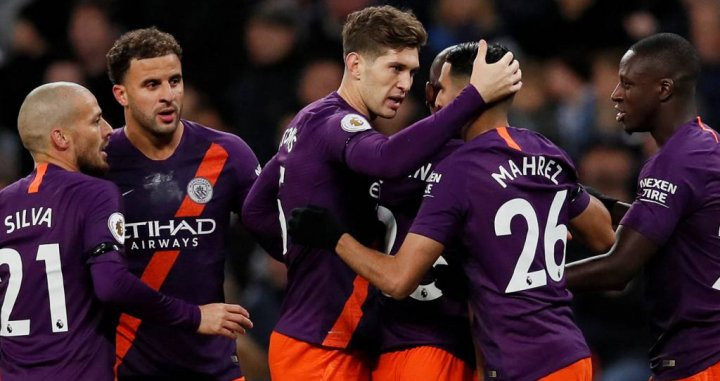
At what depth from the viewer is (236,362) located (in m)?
6.91

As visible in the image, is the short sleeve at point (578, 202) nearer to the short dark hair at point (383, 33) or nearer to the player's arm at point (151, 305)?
the short dark hair at point (383, 33)

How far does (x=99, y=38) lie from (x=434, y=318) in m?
7.33

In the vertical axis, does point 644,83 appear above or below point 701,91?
above

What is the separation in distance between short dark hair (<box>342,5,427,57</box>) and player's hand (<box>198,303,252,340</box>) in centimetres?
138

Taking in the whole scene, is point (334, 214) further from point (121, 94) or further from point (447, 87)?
point (121, 94)

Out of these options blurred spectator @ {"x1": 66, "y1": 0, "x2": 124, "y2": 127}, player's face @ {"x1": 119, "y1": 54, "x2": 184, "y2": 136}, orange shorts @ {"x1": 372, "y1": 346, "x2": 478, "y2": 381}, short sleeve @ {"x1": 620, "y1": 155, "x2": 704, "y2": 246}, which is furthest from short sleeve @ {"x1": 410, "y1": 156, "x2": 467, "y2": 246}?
blurred spectator @ {"x1": 66, "y1": 0, "x2": 124, "y2": 127}

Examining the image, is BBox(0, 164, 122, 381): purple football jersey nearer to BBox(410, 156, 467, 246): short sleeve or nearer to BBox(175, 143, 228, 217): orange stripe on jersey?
BBox(175, 143, 228, 217): orange stripe on jersey

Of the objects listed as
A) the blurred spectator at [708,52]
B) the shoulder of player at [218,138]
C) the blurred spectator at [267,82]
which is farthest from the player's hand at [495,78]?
the blurred spectator at [267,82]

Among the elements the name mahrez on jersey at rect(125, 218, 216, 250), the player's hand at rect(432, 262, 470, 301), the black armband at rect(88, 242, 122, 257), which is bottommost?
the player's hand at rect(432, 262, 470, 301)

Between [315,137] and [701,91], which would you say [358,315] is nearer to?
[315,137]

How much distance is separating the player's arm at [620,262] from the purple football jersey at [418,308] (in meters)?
0.65

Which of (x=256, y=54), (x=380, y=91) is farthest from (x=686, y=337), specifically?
(x=256, y=54)

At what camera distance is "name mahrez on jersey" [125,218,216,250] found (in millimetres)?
6664

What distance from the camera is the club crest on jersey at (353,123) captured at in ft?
19.5
